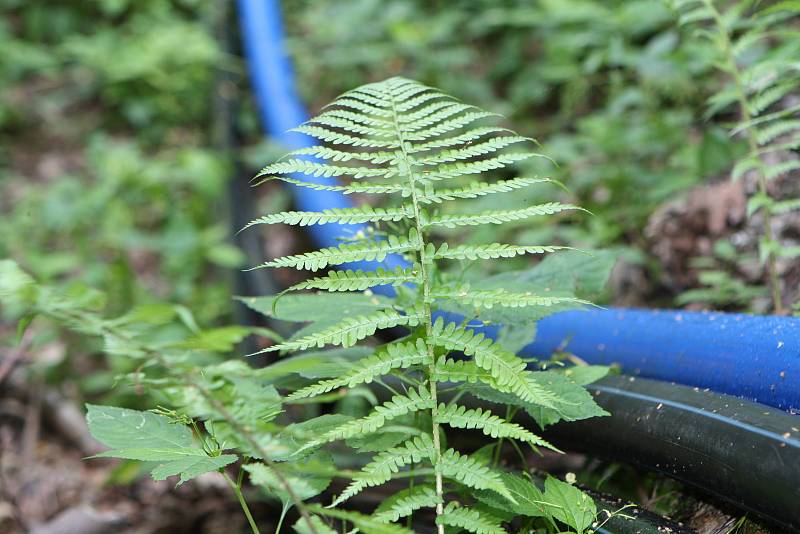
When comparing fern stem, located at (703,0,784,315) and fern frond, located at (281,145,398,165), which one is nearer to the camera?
fern frond, located at (281,145,398,165)

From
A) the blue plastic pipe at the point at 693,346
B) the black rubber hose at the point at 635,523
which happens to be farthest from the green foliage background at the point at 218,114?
the black rubber hose at the point at 635,523

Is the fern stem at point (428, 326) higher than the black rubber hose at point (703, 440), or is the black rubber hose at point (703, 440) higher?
the fern stem at point (428, 326)

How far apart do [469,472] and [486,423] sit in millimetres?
80

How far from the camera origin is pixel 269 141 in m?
4.27

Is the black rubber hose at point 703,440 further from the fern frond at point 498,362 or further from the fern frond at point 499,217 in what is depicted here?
the fern frond at point 499,217

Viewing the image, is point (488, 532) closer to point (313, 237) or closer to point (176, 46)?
point (313, 237)

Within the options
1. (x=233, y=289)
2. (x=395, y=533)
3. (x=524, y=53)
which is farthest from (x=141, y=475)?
(x=524, y=53)

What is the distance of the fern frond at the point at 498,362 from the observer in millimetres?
1096

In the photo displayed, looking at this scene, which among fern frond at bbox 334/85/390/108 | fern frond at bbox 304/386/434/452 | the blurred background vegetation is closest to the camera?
fern frond at bbox 304/386/434/452

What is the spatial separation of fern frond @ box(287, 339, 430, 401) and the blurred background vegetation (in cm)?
91

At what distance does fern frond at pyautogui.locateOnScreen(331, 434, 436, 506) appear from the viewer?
1050mm

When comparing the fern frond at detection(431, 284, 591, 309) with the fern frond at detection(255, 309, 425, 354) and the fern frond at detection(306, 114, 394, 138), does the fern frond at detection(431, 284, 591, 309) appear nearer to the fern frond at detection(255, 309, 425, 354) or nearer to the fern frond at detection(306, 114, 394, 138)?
the fern frond at detection(255, 309, 425, 354)

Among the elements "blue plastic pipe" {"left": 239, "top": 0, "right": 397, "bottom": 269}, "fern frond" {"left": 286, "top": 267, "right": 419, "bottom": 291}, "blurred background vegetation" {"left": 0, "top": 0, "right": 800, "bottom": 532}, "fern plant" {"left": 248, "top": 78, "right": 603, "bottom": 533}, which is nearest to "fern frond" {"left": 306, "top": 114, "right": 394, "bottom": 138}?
"fern plant" {"left": 248, "top": 78, "right": 603, "bottom": 533}

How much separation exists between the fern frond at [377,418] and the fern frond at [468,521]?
17 cm
